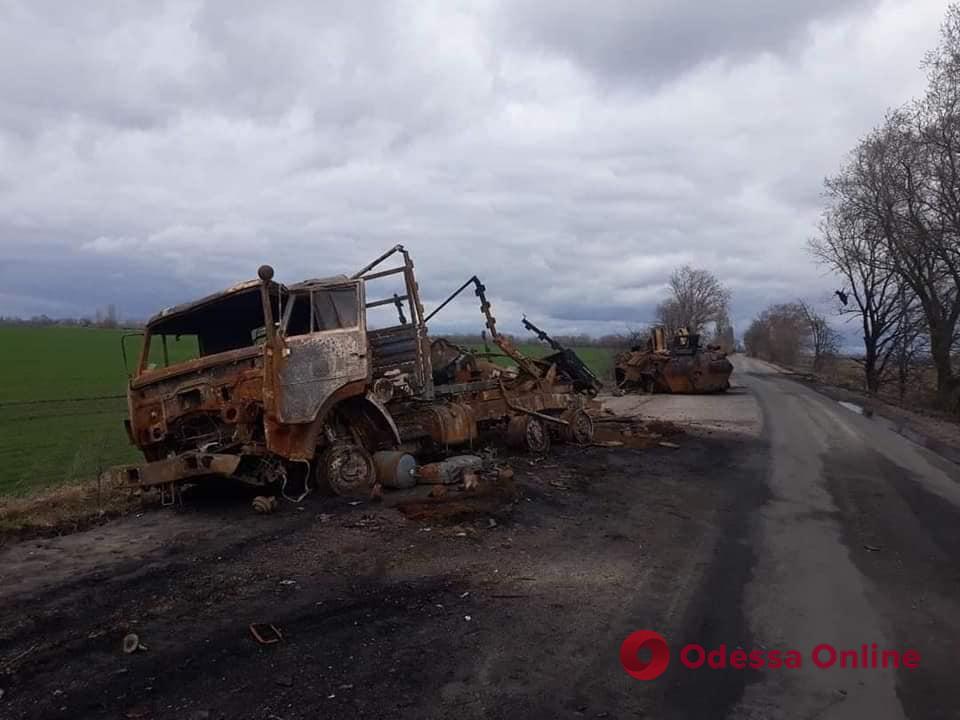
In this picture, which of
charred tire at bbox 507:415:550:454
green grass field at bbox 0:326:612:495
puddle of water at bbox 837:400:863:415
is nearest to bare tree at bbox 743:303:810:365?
green grass field at bbox 0:326:612:495

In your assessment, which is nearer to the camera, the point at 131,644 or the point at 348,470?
the point at 131,644

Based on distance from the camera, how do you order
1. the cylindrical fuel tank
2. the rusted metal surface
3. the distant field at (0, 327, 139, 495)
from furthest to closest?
the distant field at (0, 327, 139, 495)
the cylindrical fuel tank
the rusted metal surface

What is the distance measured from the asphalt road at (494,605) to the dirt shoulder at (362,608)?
2cm

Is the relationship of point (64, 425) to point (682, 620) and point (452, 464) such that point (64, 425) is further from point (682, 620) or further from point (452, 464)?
point (682, 620)

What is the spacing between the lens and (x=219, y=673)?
411 cm

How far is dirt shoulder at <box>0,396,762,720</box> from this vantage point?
12.8 feet

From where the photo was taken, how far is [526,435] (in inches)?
468

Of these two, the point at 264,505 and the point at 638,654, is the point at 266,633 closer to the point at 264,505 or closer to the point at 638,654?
the point at 638,654

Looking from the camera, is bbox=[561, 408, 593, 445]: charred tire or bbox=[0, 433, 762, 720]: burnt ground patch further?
bbox=[561, 408, 593, 445]: charred tire

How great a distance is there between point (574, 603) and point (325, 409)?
11.6 ft

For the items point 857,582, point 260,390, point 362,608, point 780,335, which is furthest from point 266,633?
point 780,335

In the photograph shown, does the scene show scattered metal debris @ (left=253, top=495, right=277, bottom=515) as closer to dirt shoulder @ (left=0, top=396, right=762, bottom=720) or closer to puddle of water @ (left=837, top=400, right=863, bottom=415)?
dirt shoulder @ (left=0, top=396, right=762, bottom=720)

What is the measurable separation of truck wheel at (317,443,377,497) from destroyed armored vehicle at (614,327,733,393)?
21.0 m

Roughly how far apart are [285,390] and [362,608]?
2.89 meters
